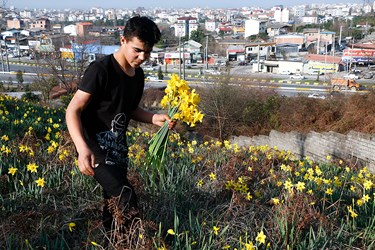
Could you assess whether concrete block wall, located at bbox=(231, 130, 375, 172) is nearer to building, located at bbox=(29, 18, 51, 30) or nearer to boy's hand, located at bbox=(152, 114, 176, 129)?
boy's hand, located at bbox=(152, 114, 176, 129)

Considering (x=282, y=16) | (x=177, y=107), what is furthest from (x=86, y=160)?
(x=282, y=16)

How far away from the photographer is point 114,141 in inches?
88.7

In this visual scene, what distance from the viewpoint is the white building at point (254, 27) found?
86875 millimetres

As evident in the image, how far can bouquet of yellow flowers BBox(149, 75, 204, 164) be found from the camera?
6.99 ft

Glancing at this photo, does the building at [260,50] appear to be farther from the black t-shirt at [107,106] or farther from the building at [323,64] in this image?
the black t-shirt at [107,106]

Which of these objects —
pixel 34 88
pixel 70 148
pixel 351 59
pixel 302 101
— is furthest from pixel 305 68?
pixel 70 148

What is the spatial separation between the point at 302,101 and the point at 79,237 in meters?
11.6

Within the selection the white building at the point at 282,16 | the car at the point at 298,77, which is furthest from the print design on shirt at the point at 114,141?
the white building at the point at 282,16

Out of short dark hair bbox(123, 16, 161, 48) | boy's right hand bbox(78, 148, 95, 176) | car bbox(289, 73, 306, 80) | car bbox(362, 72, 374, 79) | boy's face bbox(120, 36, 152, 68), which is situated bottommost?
car bbox(289, 73, 306, 80)

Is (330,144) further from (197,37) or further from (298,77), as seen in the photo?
(197,37)

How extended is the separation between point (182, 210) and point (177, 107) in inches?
30.6

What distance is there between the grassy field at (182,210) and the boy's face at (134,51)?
658 mm

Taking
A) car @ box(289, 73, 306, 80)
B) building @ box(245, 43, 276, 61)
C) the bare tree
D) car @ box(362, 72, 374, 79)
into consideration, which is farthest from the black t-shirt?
building @ box(245, 43, 276, 61)

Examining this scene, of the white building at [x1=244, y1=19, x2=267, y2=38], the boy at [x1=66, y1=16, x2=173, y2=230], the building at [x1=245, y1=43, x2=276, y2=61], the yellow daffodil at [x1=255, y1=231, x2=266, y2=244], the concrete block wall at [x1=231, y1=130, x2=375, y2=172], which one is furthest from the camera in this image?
the white building at [x1=244, y1=19, x2=267, y2=38]
